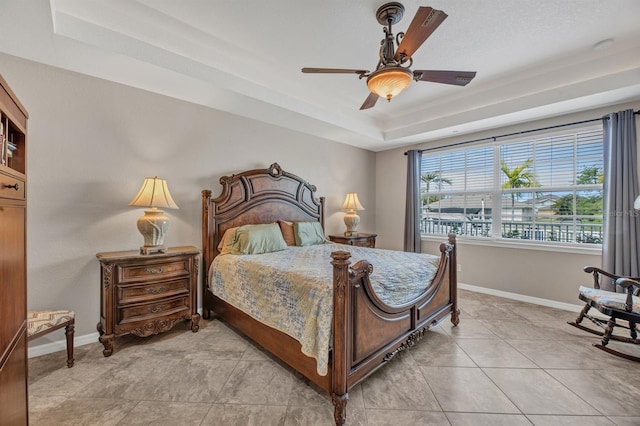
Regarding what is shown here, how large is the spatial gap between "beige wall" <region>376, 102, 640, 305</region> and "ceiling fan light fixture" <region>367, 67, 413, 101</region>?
2.97 meters

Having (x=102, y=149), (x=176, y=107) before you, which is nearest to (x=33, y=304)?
(x=102, y=149)

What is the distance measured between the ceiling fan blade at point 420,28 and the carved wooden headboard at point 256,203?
229 cm

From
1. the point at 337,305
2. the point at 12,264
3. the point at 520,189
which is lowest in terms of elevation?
the point at 337,305

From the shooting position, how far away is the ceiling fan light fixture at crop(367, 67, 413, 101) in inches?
72.4

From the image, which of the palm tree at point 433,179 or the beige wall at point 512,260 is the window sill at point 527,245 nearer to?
the beige wall at point 512,260

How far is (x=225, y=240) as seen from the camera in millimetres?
3107

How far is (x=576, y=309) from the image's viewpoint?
3324 millimetres

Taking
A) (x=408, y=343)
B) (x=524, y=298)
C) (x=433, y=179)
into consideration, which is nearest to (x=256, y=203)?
(x=408, y=343)

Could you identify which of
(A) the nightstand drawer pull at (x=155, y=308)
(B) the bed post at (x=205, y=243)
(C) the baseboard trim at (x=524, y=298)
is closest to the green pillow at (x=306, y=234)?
(B) the bed post at (x=205, y=243)

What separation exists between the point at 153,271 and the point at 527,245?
15.4 ft

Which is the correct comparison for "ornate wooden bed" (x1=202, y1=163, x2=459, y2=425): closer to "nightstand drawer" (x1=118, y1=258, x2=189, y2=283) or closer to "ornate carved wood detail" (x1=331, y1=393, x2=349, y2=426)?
"ornate carved wood detail" (x1=331, y1=393, x2=349, y2=426)

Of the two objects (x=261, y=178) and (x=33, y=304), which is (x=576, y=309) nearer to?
(x=261, y=178)

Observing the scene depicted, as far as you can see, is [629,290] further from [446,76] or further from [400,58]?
[400,58]

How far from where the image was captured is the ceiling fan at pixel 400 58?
5.27ft
